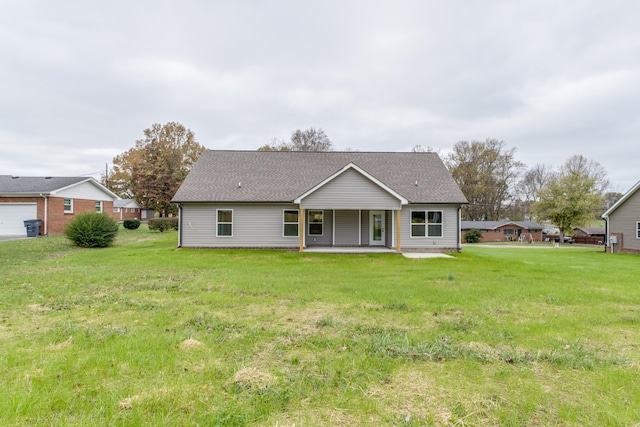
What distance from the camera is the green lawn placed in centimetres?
285

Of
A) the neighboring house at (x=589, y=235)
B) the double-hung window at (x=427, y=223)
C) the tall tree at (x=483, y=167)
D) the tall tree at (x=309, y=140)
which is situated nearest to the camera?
the double-hung window at (x=427, y=223)

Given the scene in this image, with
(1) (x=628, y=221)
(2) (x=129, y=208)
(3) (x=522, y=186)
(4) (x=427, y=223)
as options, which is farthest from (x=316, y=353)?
(3) (x=522, y=186)

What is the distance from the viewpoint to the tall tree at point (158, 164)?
44.5 metres

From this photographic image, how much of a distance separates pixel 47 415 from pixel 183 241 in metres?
15.5

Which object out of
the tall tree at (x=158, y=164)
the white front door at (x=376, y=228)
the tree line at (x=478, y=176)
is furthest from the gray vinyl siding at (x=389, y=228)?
the tall tree at (x=158, y=164)

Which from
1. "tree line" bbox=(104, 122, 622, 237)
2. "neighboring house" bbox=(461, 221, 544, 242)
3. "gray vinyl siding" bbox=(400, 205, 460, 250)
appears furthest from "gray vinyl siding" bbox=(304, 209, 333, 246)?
"neighboring house" bbox=(461, 221, 544, 242)

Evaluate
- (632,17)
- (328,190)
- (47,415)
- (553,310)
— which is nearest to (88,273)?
(47,415)

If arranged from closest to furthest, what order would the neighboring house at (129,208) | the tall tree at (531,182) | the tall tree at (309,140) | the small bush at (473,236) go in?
the tall tree at (309,140) → the small bush at (473,236) → the neighboring house at (129,208) → the tall tree at (531,182)

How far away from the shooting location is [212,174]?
1933 cm

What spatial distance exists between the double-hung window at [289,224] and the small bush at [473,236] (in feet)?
128

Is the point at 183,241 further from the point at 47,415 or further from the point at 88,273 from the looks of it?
the point at 47,415

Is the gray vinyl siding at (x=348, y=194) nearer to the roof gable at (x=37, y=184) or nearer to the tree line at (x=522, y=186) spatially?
the roof gable at (x=37, y=184)

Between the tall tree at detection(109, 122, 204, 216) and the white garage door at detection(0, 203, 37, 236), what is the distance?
21.8 meters

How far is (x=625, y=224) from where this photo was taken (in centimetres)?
2378
